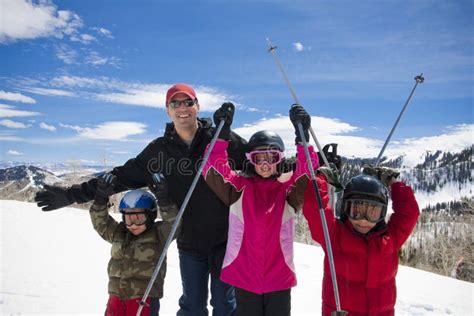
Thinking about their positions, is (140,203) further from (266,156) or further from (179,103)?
(266,156)

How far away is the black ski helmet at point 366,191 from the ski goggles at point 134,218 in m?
1.87

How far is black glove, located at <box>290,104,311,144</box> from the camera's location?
3.10 m

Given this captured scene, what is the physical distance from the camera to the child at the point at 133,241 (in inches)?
130

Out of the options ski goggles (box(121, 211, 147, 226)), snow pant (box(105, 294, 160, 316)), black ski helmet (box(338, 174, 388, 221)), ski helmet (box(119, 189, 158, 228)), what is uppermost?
black ski helmet (box(338, 174, 388, 221))

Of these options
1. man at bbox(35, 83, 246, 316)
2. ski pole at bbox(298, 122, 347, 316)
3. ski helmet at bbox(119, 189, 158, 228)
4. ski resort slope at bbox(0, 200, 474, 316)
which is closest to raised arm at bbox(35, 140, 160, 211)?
Answer: man at bbox(35, 83, 246, 316)

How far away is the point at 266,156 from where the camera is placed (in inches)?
125

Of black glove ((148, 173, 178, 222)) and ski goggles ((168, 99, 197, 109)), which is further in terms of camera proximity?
ski goggles ((168, 99, 197, 109))

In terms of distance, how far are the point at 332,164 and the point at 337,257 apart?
2.71 feet

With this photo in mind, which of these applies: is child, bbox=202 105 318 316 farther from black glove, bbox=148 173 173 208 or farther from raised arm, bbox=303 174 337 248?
black glove, bbox=148 173 173 208

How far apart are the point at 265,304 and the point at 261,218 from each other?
0.70 metres

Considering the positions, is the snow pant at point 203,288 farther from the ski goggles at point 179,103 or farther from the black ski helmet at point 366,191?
the ski goggles at point 179,103

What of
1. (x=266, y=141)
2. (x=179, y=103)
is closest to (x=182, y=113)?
(x=179, y=103)

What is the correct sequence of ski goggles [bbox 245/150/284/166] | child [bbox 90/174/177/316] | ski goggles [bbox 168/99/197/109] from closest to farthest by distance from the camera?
ski goggles [bbox 245/150/284/166] → child [bbox 90/174/177/316] → ski goggles [bbox 168/99/197/109]

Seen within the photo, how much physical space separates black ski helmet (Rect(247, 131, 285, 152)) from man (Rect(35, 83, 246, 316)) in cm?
26
